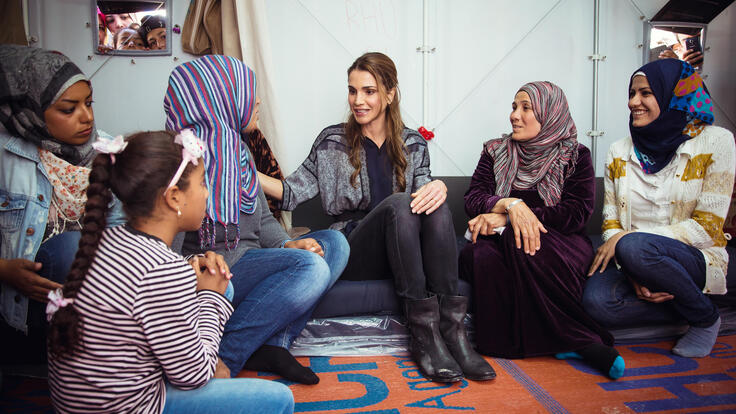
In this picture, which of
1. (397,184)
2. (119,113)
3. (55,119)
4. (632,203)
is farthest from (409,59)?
(55,119)

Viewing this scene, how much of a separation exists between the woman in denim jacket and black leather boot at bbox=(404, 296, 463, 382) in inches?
36.4

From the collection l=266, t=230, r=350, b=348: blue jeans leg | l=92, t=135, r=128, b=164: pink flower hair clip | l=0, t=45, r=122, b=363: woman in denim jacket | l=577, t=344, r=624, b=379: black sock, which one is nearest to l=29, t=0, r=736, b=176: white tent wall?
l=266, t=230, r=350, b=348: blue jeans leg

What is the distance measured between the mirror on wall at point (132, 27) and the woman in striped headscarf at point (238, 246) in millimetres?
1034

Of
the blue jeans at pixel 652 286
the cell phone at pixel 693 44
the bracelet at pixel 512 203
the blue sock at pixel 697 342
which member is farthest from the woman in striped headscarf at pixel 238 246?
the cell phone at pixel 693 44

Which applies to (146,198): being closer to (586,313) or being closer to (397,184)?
(397,184)

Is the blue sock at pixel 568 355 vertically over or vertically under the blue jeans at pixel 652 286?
under

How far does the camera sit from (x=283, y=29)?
2.36 meters

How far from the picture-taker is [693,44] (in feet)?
8.72

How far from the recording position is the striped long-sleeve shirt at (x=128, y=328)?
0.78 meters

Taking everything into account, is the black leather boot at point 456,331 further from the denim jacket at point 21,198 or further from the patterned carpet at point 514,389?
the denim jacket at point 21,198

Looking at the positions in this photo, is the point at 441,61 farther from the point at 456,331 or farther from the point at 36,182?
the point at 36,182

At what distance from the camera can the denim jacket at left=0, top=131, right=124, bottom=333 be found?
1.30 meters

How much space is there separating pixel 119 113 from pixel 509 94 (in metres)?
2.02

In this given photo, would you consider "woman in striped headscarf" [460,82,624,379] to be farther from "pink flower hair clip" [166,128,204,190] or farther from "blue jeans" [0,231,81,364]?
"blue jeans" [0,231,81,364]
